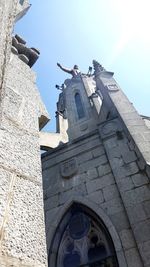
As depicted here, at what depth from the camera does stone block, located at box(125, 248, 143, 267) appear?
4.35 meters

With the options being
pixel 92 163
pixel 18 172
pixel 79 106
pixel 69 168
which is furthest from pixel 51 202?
pixel 79 106

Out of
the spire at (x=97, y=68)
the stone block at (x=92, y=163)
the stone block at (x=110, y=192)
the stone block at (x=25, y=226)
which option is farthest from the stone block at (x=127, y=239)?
the spire at (x=97, y=68)

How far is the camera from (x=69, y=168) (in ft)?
21.6

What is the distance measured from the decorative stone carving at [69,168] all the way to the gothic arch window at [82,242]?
0.81m

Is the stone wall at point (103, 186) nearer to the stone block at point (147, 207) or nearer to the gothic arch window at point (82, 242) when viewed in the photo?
the stone block at point (147, 207)

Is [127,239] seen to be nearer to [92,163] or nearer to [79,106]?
[92,163]

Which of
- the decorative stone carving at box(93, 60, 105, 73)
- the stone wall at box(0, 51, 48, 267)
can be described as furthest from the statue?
the stone wall at box(0, 51, 48, 267)

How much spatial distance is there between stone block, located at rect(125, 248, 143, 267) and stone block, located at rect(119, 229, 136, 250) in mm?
75

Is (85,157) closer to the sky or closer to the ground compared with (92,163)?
closer to the sky

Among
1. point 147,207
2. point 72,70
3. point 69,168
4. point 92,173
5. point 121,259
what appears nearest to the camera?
point 121,259

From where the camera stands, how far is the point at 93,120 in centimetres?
1147

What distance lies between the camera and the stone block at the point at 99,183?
18.7ft

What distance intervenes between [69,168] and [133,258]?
8.94 feet

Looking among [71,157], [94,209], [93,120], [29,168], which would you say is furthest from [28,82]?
[93,120]
